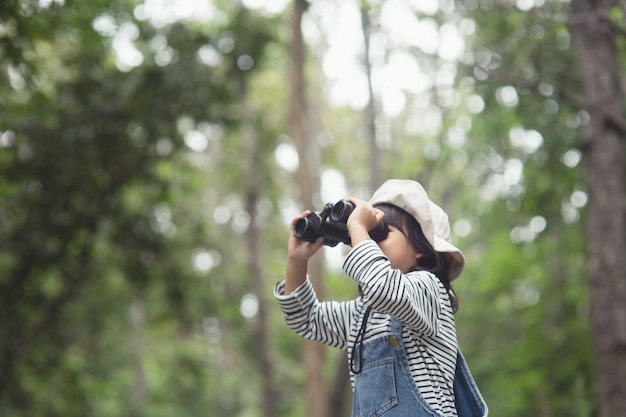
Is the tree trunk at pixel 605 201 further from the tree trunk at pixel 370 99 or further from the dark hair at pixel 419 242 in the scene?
the tree trunk at pixel 370 99

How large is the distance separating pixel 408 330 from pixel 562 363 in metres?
7.88

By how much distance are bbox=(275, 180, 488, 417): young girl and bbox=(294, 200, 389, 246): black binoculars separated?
3 centimetres

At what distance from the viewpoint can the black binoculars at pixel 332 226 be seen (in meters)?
2.40

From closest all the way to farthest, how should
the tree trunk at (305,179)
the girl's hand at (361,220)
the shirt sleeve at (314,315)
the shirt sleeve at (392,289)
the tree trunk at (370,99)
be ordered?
1. the shirt sleeve at (392,289)
2. the girl's hand at (361,220)
3. the shirt sleeve at (314,315)
4. the tree trunk at (305,179)
5. the tree trunk at (370,99)

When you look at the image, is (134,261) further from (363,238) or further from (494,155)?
(363,238)

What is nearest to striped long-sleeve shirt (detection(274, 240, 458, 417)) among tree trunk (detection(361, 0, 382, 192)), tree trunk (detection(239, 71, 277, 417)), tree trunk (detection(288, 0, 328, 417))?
tree trunk (detection(288, 0, 328, 417))

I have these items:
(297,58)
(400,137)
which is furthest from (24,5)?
(400,137)

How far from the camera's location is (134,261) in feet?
33.2

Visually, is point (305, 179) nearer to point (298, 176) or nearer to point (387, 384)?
point (298, 176)

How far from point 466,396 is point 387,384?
266mm

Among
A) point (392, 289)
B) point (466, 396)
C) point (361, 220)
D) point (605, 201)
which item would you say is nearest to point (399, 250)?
point (361, 220)

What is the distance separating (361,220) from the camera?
7.63 feet

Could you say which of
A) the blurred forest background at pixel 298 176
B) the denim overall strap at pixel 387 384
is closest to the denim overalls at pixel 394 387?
the denim overall strap at pixel 387 384

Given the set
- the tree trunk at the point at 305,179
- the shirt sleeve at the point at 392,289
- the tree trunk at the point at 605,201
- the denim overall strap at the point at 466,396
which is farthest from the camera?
the tree trunk at the point at 305,179
